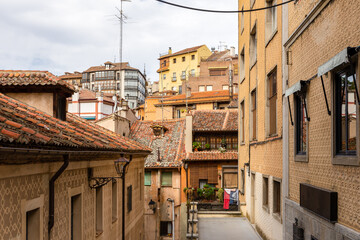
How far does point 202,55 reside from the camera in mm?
71000

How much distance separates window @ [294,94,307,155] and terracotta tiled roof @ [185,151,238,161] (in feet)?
67.2

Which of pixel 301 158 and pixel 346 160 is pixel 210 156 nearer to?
pixel 301 158

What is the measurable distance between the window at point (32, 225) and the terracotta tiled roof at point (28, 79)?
15.5ft

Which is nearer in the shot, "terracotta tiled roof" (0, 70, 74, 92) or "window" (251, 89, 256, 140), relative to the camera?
"terracotta tiled roof" (0, 70, 74, 92)

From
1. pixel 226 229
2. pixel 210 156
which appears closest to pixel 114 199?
pixel 226 229

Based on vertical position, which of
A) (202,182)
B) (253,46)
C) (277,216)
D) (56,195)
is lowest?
(202,182)

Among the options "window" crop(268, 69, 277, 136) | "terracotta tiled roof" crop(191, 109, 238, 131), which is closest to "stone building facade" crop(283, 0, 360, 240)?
"window" crop(268, 69, 277, 136)

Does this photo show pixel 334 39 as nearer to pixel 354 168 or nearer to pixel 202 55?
pixel 354 168

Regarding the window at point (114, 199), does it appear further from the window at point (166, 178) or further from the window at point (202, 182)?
the window at point (202, 182)

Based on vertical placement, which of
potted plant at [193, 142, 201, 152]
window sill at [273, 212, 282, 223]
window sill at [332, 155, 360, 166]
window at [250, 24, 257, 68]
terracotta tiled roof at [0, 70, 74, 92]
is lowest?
window sill at [273, 212, 282, 223]

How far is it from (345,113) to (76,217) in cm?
686

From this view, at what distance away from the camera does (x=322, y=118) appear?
23.5ft

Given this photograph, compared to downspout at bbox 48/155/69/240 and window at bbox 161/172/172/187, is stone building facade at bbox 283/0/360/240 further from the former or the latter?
window at bbox 161/172/172/187

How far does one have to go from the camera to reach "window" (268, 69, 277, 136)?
12.3 meters
